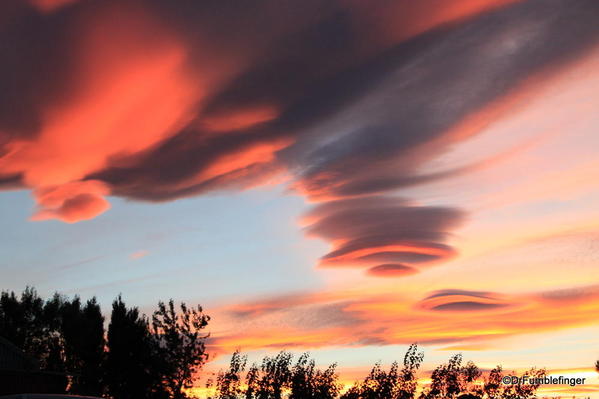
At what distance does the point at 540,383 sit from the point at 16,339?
193 feet

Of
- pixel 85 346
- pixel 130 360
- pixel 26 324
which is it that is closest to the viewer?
pixel 130 360

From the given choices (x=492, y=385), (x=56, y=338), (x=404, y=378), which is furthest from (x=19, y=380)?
(x=56, y=338)

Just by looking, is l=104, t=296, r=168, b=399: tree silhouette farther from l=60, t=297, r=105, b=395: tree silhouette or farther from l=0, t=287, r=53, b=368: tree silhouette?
l=0, t=287, r=53, b=368: tree silhouette

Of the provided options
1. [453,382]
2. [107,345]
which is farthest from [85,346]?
[453,382]

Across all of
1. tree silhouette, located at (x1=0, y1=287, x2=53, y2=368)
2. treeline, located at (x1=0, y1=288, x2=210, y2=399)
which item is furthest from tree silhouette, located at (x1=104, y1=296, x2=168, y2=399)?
tree silhouette, located at (x1=0, y1=287, x2=53, y2=368)

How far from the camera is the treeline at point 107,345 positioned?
201ft

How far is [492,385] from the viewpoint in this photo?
63.4m

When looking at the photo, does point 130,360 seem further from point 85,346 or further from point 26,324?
point 26,324

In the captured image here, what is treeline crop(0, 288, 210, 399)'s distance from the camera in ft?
201

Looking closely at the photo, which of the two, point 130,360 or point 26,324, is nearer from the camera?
point 130,360

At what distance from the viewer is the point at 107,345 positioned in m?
64.0

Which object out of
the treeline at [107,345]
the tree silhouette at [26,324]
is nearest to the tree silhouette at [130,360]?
the treeline at [107,345]

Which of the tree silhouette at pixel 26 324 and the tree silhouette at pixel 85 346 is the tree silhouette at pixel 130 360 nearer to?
the tree silhouette at pixel 85 346

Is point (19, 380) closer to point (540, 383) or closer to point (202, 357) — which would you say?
point (202, 357)
